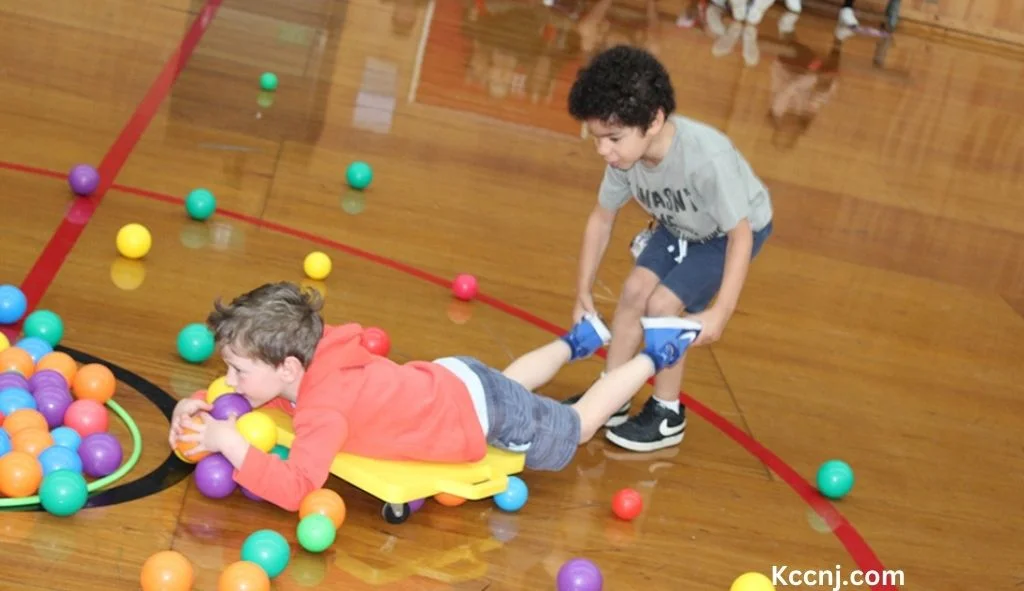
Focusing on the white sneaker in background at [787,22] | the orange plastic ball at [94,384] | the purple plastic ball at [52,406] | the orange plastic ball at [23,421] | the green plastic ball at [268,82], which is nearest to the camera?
the orange plastic ball at [23,421]

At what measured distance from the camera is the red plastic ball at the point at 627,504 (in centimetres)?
307

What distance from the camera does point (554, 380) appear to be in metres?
3.74

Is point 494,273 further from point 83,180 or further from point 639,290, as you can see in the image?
point 83,180

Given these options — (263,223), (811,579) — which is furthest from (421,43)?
(811,579)

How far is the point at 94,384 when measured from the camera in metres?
2.96

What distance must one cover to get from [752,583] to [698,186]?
3.30 feet

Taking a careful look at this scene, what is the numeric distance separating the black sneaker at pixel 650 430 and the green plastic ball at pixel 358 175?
1.65m

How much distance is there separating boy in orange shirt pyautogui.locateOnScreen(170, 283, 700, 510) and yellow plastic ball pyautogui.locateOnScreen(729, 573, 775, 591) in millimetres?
530

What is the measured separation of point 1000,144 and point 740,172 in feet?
16.0

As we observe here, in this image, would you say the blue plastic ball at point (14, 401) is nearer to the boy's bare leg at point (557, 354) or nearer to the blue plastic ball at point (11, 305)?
the blue plastic ball at point (11, 305)

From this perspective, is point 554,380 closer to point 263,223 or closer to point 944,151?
point 263,223

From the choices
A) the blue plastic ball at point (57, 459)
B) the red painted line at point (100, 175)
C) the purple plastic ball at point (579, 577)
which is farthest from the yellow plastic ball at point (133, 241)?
the purple plastic ball at point (579, 577)

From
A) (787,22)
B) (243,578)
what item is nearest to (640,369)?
(243,578)

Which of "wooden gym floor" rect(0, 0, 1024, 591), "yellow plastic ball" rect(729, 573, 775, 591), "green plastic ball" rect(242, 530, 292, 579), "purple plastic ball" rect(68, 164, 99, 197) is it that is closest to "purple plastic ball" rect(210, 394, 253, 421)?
"wooden gym floor" rect(0, 0, 1024, 591)
